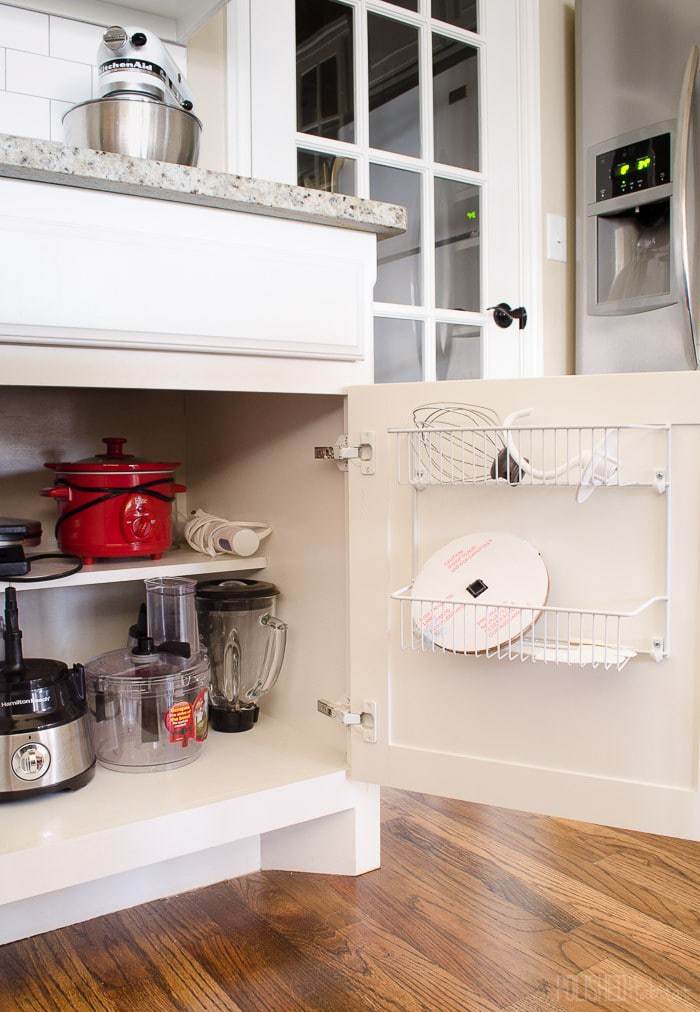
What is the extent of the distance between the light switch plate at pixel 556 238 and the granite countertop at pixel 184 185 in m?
1.16

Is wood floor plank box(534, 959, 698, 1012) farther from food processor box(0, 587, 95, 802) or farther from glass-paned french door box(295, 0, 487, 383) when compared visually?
glass-paned french door box(295, 0, 487, 383)

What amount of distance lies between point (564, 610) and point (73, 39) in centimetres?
134

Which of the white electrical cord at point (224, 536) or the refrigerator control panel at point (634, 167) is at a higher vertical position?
the refrigerator control panel at point (634, 167)

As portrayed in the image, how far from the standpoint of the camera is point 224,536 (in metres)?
1.53

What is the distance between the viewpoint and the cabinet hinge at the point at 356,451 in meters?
1.25

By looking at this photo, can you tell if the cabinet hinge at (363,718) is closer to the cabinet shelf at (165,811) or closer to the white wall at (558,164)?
the cabinet shelf at (165,811)

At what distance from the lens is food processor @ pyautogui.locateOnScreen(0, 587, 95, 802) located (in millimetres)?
1168

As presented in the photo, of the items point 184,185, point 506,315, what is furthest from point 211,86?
point 506,315

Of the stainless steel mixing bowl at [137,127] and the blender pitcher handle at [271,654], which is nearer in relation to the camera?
the stainless steel mixing bowl at [137,127]

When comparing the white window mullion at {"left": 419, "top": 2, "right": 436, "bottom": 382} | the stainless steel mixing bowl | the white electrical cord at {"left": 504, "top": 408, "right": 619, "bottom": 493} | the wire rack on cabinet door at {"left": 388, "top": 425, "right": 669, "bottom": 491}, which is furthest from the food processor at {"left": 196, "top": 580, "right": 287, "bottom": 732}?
the white window mullion at {"left": 419, "top": 2, "right": 436, "bottom": 382}

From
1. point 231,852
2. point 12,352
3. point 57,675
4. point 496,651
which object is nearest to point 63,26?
point 12,352

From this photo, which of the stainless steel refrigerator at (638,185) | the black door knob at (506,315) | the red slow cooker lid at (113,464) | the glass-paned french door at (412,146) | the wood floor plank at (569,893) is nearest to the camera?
the wood floor plank at (569,893)

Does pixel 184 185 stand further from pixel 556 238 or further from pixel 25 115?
pixel 556 238

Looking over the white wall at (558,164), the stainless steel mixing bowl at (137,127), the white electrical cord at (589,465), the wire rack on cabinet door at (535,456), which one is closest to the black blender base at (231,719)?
the wire rack on cabinet door at (535,456)
